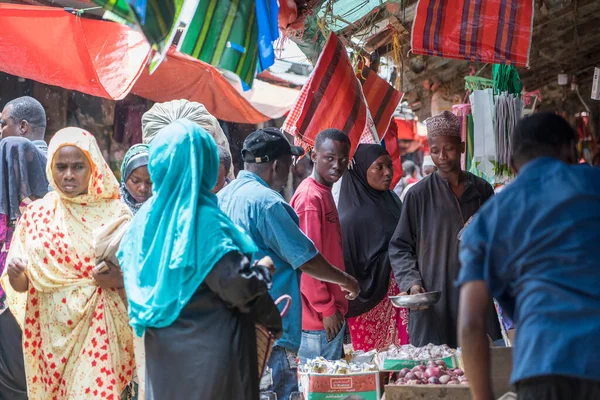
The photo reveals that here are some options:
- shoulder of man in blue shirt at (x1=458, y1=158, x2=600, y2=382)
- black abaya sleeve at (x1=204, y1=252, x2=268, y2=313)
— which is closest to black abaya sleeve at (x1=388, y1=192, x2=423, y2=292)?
black abaya sleeve at (x1=204, y1=252, x2=268, y2=313)

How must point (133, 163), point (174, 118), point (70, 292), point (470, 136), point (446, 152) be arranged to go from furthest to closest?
point (470, 136) → point (174, 118) → point (446, 152) → point (133, 163) → point (70, 292)

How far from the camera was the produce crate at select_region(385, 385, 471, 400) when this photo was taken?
Answer: 13.9 feet

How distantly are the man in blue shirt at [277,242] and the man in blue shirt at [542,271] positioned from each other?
6.04ft

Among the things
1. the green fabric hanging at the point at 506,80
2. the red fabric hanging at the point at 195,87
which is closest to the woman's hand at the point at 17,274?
the green fabric hanging at the point at 506,80

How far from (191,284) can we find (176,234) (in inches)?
9.5

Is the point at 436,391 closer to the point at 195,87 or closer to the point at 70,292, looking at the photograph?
the point at 70,292

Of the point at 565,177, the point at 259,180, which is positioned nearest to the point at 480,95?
the point at 259,180

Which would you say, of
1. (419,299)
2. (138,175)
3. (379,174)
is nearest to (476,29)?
(379,174)

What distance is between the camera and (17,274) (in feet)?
15.9

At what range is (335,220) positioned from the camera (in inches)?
234

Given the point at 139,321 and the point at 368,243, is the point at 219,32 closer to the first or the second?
the point at 139,321

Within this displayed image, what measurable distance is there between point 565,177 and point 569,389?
0.70 metres

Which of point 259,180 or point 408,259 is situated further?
point 408,259

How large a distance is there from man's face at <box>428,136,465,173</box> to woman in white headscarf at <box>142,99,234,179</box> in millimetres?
1610
